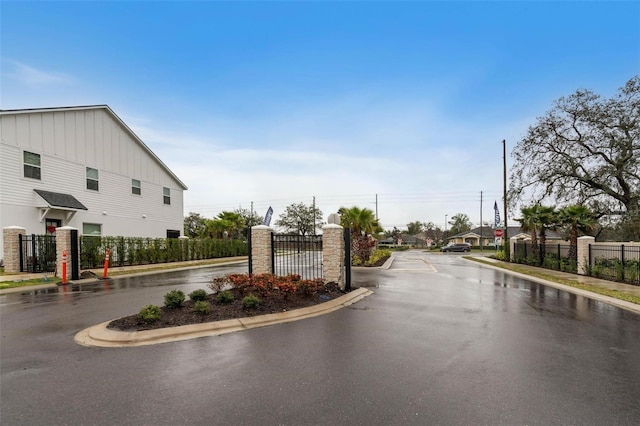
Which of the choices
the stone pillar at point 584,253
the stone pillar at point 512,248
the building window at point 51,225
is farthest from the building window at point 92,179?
the stone pillar at point 512,248

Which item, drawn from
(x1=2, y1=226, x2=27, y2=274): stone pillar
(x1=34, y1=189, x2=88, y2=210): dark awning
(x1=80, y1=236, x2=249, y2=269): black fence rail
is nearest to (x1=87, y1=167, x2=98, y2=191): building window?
(x1=34, y1=189, x2=88, y2=210): dark awning

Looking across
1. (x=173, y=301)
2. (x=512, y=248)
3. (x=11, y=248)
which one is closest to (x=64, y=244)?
(x=11, y=248)

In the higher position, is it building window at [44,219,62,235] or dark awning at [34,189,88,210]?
dark awning at [34,189,88,210]

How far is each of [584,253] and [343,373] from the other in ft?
59.4

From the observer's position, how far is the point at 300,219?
73438mm

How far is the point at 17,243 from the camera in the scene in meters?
15.9

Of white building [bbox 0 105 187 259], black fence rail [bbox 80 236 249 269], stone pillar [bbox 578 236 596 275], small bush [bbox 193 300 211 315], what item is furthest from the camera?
black fence rail [bbox 80 236 249 269]

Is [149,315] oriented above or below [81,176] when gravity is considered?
below

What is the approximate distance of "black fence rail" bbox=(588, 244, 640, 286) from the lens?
14617mm

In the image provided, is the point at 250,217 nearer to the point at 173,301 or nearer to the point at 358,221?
the point at 358,221

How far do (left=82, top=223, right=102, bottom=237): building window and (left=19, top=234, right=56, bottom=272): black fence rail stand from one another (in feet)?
14.4

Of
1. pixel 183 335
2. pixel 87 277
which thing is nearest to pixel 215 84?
pixel 87 277

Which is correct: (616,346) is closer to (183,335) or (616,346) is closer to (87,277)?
(183,335)

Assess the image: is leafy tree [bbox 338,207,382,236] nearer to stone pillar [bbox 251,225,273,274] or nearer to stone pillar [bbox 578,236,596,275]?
stone pillar [bbox 578,236,596,275]
